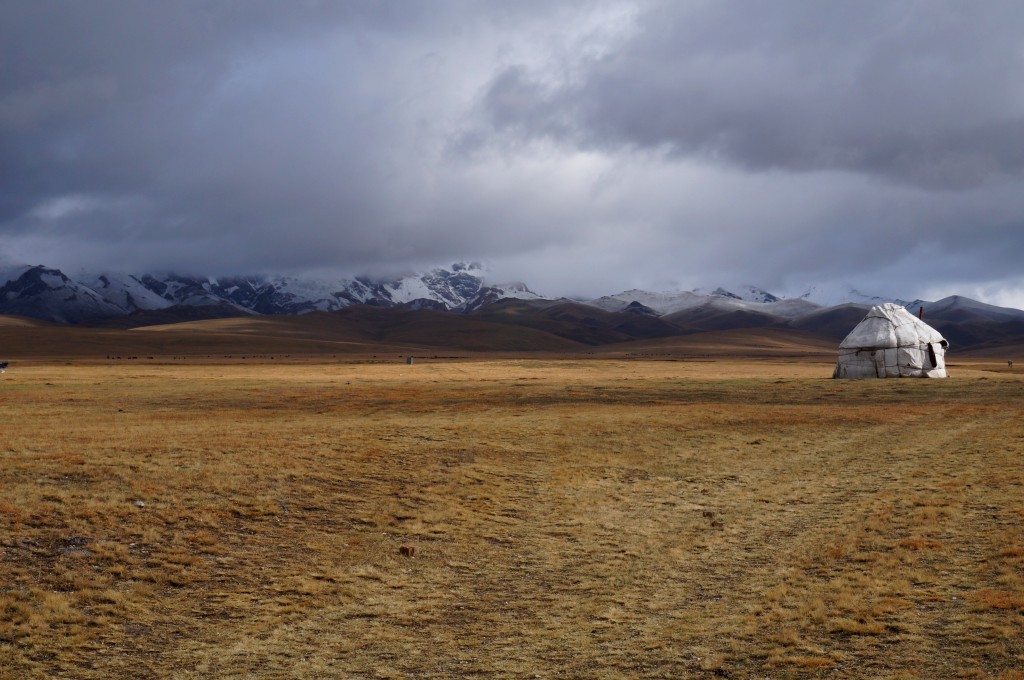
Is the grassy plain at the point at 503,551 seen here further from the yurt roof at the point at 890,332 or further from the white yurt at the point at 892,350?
the yurt roof at the point at 890,332

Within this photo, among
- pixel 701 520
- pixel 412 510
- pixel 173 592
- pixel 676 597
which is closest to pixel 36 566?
pixel 173 592

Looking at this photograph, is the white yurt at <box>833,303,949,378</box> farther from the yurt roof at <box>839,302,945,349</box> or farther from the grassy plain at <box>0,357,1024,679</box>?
the grassy plain at <box>0,357,1024,679</box>

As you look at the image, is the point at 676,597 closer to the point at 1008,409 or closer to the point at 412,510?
the point at 412,510

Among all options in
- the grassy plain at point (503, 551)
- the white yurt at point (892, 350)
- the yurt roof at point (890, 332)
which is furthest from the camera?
the yurt roof at point (890, 332)

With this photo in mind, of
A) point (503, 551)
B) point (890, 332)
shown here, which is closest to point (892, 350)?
point (890, 332)

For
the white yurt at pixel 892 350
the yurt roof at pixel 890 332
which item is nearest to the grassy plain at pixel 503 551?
the white yurt at pixel 892 350

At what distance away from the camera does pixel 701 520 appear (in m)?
17.3

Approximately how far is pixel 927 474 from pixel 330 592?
54.7ft

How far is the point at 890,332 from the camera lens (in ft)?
190

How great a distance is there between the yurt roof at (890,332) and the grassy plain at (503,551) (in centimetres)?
3054

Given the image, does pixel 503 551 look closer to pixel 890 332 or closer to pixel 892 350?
pixel 892 350

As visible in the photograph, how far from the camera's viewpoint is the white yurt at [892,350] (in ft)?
188

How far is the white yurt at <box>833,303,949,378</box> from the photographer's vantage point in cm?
5716

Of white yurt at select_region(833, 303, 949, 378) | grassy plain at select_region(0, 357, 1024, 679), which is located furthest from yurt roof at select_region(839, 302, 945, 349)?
grassy plain at select_region(0, 357, 1024, 679)
